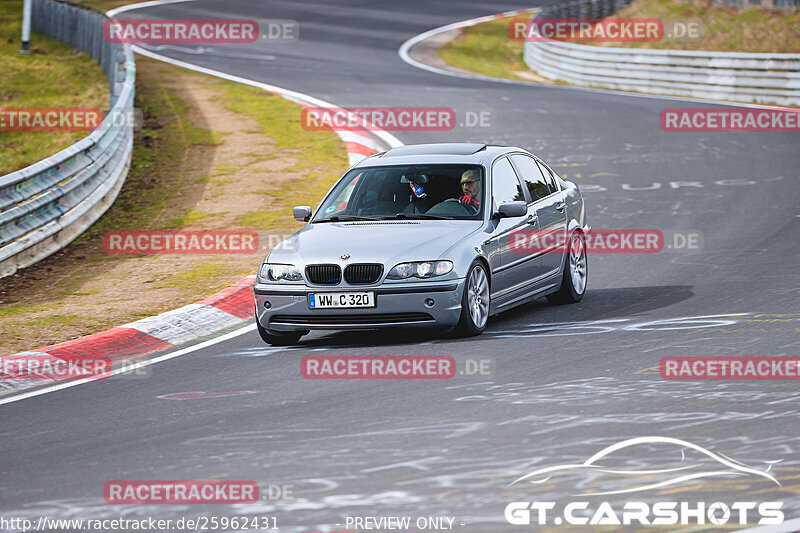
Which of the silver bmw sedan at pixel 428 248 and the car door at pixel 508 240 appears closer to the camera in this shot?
the silver bmw sedan at pixel 428 248

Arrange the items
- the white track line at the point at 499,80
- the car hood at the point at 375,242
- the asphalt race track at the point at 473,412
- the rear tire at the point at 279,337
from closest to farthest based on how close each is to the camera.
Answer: the asphalt race track at the point at 473,412
the car hood at the point at 375,242
the rear tire at the point at 279,337
the white track line at the point at 499,80

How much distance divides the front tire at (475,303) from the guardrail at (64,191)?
5.97 metres

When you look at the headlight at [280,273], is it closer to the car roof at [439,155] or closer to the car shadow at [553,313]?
the car shadow at [553,313]

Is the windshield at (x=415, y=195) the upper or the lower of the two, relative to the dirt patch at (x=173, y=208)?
upper

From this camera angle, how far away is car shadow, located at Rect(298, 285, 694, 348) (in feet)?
32.8

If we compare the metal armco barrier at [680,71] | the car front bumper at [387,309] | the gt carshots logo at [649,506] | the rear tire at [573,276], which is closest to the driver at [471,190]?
the car front bumper at [387,309]

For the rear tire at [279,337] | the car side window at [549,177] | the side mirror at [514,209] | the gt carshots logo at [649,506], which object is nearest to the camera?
the gt carshots logo at [649,506]

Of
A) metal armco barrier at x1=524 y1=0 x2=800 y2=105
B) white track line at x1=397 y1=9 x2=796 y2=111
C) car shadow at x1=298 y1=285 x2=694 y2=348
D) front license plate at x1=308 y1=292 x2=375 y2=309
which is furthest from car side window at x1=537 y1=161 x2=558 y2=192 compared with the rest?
metal armco barrier at x1=524 y1=0 x2=800 y2=105

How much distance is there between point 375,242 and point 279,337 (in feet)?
3.54

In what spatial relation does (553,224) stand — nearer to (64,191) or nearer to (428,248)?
(428,248)

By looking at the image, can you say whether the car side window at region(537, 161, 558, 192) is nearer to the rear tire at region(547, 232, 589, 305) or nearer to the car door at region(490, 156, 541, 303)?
the rear tire at region(547, 232, 589, 305)

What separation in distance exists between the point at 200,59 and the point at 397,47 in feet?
25.8

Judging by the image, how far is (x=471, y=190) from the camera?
35.1ft

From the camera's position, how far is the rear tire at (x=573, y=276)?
37.5 ft
